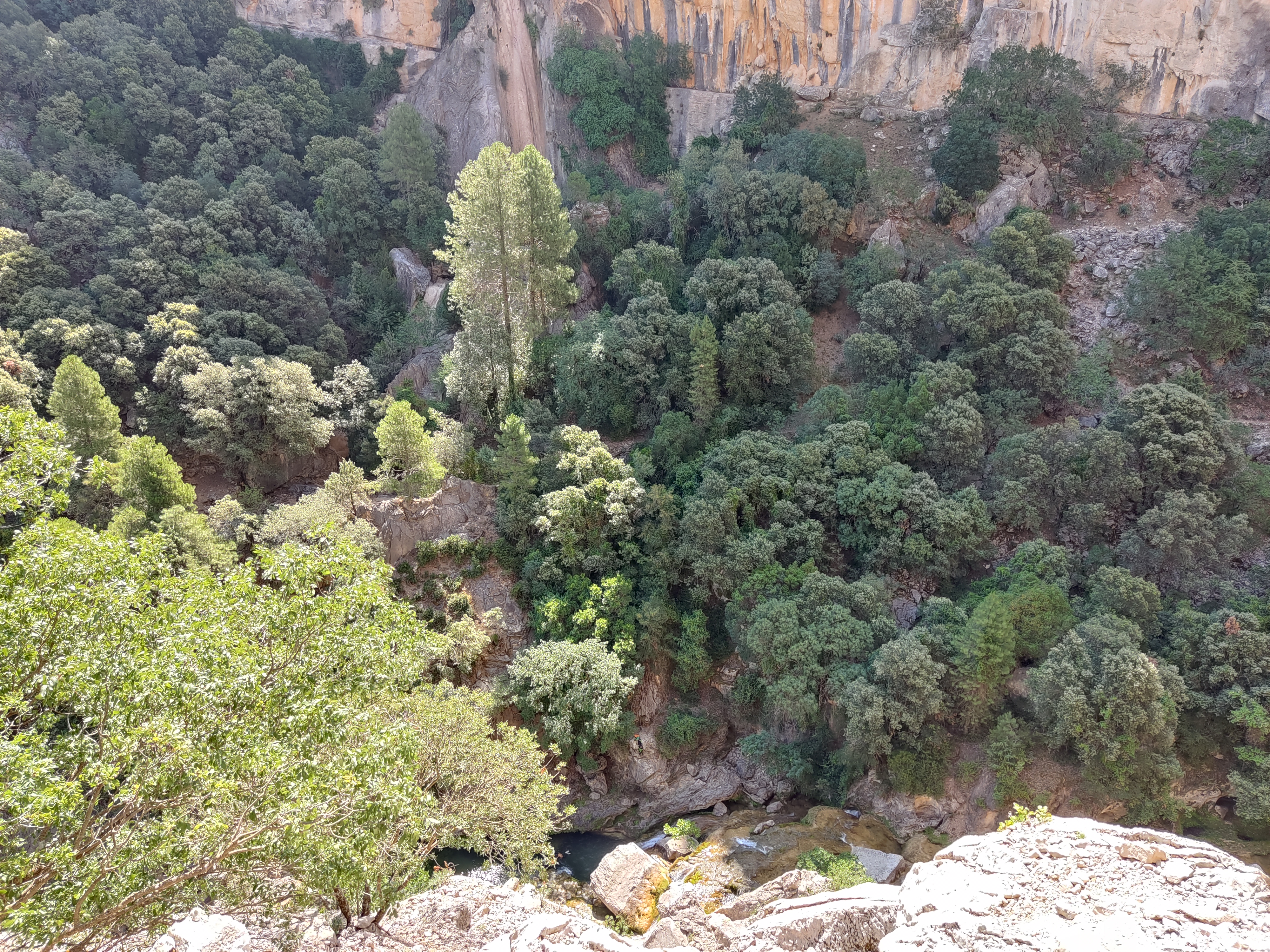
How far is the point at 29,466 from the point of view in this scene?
10.6 metres

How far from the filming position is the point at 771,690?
26000 millimetres

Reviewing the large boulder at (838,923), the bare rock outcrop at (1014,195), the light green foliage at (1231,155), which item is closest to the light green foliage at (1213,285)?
the light green foliage at (1231,155)

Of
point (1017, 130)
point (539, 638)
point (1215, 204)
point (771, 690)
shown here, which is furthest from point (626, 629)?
point (1215, 204)

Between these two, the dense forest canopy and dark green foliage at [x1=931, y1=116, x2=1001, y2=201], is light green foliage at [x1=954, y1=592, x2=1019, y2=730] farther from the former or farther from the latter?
dark green foliage at [x1=931, y1=116, x2=1001, y2=201]

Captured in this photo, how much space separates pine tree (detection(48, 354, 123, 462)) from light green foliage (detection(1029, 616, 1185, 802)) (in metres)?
36.8

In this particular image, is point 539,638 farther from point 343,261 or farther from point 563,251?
point 343,261

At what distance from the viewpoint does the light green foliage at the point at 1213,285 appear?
29.7m

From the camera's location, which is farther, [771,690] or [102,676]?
[771,690]

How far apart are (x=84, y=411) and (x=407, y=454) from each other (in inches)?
575

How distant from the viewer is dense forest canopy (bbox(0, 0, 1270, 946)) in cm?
1094

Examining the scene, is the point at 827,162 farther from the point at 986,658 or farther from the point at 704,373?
the point at 986,658

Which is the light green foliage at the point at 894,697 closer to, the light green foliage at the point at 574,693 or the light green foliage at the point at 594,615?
the light green foliage at the point at 574,693

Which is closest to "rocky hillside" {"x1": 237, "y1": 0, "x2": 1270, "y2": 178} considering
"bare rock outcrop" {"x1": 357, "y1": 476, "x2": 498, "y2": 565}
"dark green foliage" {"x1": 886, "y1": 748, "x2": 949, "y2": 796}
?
"bare rock outcrop" {"x1": 357, "y1": 476, "x2": 498, "y2": 565}

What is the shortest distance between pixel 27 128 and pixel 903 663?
55.1m
